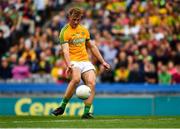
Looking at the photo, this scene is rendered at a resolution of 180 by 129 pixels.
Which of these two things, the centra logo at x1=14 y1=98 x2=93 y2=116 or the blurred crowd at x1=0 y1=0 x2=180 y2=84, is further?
the blurred crowd at x1=0 y1=0 x2=180 y2=84

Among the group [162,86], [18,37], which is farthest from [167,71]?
[18,37]

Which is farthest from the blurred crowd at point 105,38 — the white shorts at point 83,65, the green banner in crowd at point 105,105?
the white shorts at point 83,65

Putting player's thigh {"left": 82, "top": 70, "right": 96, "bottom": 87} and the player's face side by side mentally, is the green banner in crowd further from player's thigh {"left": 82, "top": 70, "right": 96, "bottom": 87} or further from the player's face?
the player's face

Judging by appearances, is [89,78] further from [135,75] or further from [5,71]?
[5,71]

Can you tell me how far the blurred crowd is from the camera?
2620 cm

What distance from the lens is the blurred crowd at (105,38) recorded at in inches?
1032

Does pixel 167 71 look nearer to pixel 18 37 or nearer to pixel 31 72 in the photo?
pixel 31 72

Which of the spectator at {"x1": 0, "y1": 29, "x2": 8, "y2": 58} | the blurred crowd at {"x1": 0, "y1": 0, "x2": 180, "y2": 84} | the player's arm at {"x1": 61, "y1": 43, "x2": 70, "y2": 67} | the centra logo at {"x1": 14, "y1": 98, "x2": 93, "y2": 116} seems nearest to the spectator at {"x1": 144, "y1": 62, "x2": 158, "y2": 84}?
the blurred crowd at {"x1": 0, "y1": 0, "x2": 180, "y2": 84}

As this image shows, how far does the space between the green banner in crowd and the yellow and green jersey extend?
26.8 ft

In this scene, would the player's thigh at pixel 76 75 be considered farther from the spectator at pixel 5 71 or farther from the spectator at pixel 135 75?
the spectator at pixel 5 71

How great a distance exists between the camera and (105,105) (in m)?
25.2

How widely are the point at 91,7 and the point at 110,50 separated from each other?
3.97 meters

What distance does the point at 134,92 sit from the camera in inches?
987

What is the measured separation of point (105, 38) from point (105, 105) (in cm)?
391
